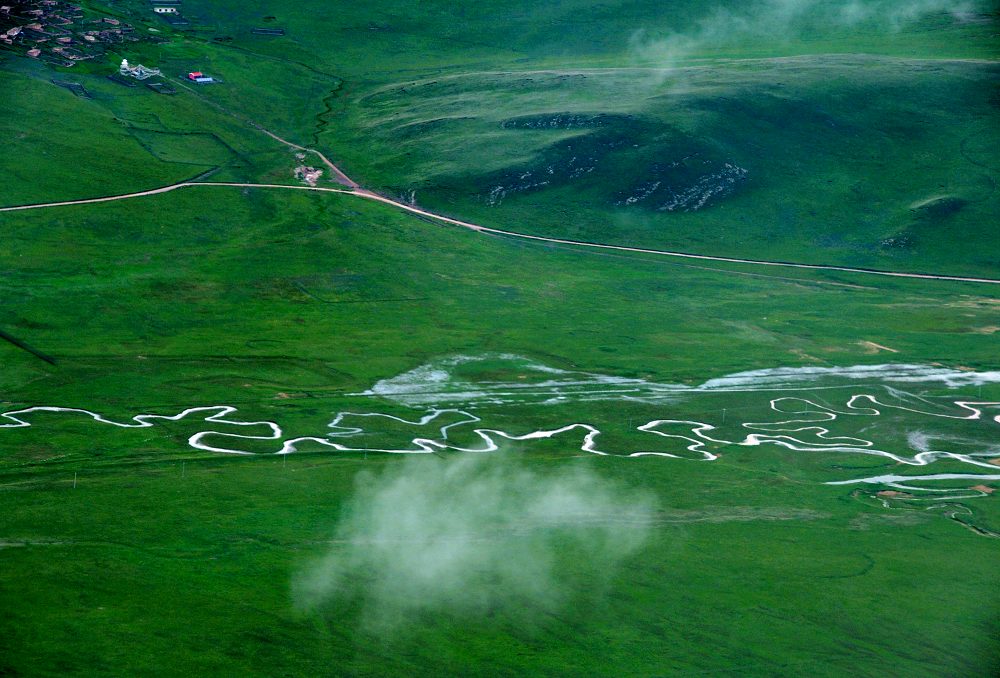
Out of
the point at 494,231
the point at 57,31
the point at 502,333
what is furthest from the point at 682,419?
the point at 57,31

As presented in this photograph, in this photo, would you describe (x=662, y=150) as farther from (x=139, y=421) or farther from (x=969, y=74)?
(x=139, y=421)

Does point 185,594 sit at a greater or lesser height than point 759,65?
lesser

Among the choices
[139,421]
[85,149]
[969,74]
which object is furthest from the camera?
[969,74]

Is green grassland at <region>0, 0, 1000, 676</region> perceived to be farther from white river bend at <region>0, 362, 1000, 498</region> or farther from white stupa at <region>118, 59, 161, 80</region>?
white stupa at <region>118, 59, 161, 80</region>

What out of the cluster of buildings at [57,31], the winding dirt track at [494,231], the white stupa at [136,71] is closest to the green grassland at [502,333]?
the winding dirt track at [494,231]

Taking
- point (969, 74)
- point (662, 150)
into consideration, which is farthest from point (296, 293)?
point (969, 74)

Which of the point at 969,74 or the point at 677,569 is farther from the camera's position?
the point at 969,74

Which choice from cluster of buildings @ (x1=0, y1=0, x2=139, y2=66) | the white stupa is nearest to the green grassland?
the white stupa
